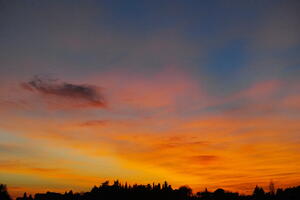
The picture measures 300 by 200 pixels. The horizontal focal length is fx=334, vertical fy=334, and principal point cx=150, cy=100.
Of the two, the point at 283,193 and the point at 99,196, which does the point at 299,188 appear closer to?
the point at 283,193

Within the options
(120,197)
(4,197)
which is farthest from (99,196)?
(4,197)

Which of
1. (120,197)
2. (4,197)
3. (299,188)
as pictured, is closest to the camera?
(4,197)

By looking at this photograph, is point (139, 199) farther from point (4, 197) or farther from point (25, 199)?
point (4, 197)

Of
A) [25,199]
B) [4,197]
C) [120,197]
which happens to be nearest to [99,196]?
[120,197]

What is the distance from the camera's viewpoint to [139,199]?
655 ft

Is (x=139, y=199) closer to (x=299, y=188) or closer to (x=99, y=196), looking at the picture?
(x=99, y=196)

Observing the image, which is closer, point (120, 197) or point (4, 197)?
point (4, 197)

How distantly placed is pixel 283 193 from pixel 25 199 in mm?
152083

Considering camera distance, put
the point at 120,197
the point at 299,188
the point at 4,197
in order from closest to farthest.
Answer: the point at 4,197, the point at 299,188, the point at 120,197

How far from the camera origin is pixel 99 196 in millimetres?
197500

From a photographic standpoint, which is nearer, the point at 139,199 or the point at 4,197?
the point at 4,197

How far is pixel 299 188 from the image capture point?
17675 centimetres

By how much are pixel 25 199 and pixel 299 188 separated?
154356 mm

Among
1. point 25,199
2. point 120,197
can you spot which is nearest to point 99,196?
point 120,197
